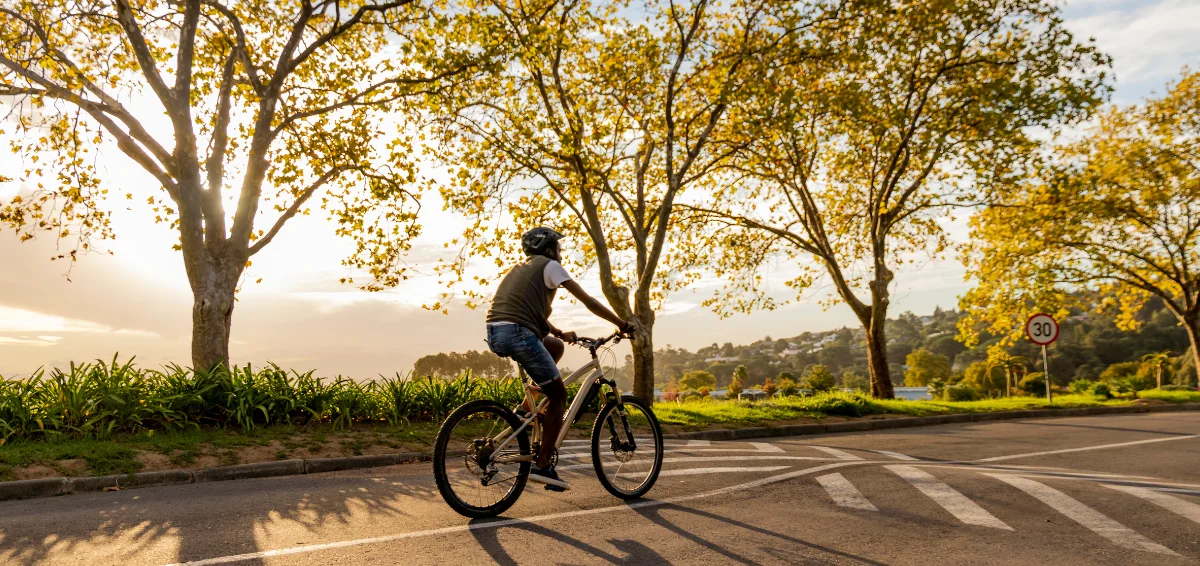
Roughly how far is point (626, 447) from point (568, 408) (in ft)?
2.16

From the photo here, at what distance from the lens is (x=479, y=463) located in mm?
5426

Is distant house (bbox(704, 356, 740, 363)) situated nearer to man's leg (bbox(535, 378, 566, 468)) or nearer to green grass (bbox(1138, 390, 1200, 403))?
green grass (bbox(1138, 390, 1200, 403))

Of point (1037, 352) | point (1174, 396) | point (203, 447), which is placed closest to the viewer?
point (203, 447)

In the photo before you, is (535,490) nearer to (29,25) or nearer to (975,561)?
(975,561)

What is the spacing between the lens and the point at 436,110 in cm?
1566

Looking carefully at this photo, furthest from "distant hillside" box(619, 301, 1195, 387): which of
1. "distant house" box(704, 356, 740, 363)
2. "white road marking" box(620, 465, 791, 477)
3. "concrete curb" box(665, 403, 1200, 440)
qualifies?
"white road marking" box(620, 465, 791, 477)

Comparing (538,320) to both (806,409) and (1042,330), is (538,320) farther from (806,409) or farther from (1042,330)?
(1042,330)

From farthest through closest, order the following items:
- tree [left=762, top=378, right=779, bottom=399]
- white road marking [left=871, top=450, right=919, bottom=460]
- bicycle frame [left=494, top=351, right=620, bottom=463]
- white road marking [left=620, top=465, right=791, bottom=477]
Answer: tree [left=762, top=378, right=779, bottom=399] → white road marking [left=871, top=450, right=919, bottom=460] → white road marking [left=620, top=465, right=791, bottom=477] → bicycle frame [left=494, top=351, right=620, bottom=463]

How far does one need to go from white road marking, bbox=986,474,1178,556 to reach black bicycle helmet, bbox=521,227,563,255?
4.16 metres

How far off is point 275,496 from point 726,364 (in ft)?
174

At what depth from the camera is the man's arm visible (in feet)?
17.7

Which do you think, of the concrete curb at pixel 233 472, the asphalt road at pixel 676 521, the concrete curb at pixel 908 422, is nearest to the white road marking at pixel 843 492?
the asphalt road at pixel 676 521

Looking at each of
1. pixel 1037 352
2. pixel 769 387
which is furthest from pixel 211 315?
pixel 1037 352

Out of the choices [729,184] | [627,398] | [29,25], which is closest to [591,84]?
[729,184]
